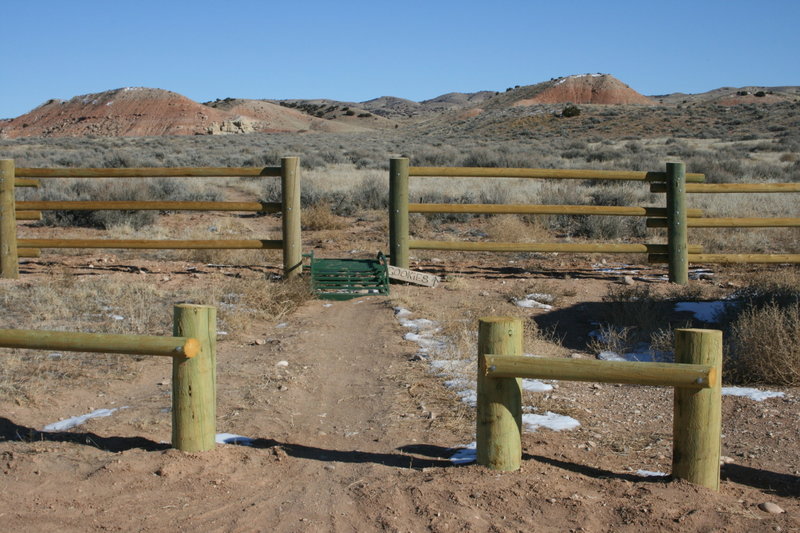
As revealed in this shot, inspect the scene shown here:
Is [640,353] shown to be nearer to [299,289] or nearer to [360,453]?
[360,453]

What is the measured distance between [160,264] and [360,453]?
21.9 feet

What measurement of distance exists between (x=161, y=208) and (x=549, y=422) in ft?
20.4

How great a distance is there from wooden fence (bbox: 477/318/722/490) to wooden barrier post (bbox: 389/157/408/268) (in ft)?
18.7

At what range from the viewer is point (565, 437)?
4.79 m

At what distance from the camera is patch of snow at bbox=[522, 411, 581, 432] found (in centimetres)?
496

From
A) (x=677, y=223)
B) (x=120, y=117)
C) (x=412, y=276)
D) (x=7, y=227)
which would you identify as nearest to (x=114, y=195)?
(x=7, y=227)

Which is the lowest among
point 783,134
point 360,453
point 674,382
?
point 360,453

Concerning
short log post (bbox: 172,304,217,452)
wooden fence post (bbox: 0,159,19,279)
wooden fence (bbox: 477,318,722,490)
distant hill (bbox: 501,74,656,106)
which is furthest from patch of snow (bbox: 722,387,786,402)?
distant hill (bbox: 501,74,656,106)

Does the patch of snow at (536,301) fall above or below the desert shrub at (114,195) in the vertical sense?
below

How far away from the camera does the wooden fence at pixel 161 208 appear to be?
9.54m

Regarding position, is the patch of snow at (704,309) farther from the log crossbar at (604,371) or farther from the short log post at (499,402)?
the short log post at (499,402)

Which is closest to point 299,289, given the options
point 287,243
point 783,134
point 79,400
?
point 287,243

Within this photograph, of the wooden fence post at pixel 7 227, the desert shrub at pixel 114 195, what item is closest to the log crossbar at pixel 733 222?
the wooden fence post at pixel 7 227

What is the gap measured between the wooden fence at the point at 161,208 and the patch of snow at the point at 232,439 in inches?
188
